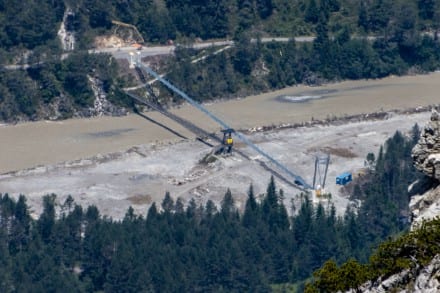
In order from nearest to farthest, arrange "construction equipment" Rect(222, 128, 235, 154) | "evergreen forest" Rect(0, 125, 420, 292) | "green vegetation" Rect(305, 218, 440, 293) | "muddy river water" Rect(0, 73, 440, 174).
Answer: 1. "green vegetation" Rect(305, 218, 440, 293)
2. "evergreen forest" Rect(0, 125, 420, 292)
3. "construction equipment" Rect(222, 128, 235, 154)
4. "muddy river water" Rect(0, 73, 440, 174)

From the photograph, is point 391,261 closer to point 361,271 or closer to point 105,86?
point 361,271

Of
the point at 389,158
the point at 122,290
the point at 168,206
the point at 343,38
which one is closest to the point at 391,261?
the point at 122,290

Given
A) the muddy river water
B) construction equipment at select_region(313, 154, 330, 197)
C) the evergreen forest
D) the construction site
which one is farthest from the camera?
the muddy river water

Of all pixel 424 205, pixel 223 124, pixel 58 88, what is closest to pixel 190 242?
pixel 223 124

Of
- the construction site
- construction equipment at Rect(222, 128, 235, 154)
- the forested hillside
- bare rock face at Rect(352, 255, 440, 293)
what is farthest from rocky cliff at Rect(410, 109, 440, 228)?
the forested hillside

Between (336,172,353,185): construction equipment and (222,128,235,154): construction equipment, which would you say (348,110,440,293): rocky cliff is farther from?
(222,128,235,154): construction equipment
